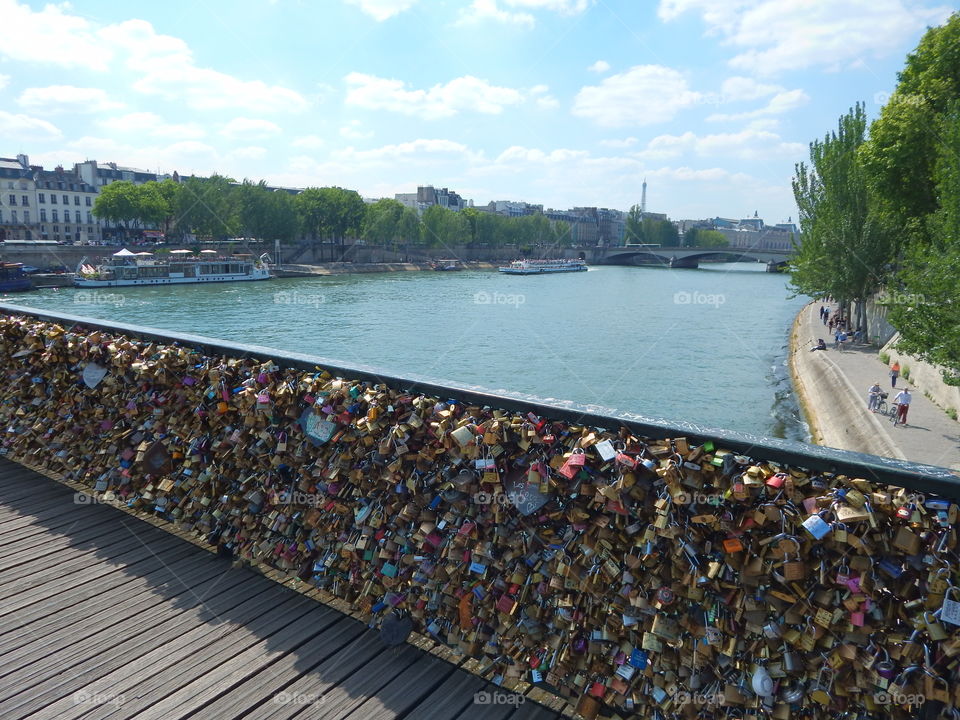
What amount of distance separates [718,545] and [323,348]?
30.2m

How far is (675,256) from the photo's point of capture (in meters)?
121

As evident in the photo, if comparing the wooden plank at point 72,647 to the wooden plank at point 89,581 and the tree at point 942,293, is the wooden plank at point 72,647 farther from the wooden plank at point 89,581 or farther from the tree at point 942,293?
the tree at point 942,293

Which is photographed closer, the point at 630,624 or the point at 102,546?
the point at 630,624

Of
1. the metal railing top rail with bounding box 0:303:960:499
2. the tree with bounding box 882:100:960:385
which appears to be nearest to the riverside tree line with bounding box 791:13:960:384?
the tree with bounding box 882:100:960:385

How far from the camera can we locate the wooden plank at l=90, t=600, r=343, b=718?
9.72 feet

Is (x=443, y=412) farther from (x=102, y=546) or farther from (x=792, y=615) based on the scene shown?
(x=102, y=546)

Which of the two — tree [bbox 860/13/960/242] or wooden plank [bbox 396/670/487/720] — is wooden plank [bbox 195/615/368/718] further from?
tree [bbox 860/13/960/242]

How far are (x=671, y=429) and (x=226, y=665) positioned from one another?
7.69ft

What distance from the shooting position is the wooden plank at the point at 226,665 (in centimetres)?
296

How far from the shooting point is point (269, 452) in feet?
13.0

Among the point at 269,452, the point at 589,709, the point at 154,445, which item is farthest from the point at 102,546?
the point at 589,709

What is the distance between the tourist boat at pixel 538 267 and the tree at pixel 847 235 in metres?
62.6

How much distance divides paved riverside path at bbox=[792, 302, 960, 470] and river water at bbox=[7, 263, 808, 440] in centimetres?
96

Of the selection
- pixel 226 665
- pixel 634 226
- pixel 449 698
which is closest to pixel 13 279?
pixel 226 665
